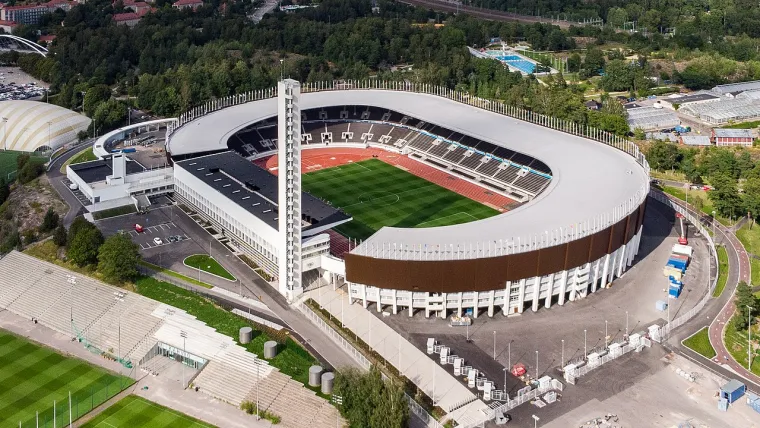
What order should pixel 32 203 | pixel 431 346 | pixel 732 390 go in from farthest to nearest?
1. pixel 32 203
2. pixel 431 346
3. pixel 732 390

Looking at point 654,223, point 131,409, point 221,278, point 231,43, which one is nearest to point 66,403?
point 131,409

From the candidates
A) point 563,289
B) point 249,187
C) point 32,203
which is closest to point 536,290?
point 563,289

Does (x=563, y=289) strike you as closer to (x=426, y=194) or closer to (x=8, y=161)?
(x=426, y=194)

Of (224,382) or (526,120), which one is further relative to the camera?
(526,120)

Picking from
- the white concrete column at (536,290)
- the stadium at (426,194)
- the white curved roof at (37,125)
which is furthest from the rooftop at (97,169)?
the white concrete column at (536,290)

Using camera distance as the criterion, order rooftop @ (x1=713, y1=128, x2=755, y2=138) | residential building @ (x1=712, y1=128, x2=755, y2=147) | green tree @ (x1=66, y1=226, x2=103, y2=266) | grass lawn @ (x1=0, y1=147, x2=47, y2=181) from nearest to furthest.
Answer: green tree @ (x1=66, y1=226, x2=103, y2=266)
grass lawn @ (x1=0, y1=147, x2=47, y2=181)
residential building @ (x1=712, y1=128, x2=755, y2=147)
rooftop @ (x1=713, y1=128, x2=755, y2=138)

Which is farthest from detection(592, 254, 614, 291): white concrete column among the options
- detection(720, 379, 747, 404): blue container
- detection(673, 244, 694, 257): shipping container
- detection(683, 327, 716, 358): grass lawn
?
detection(720, 379, 747, 404): blue container

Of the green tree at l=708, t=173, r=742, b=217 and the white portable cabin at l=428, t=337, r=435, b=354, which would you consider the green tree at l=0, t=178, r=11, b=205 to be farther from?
the green tree at l=708, t=173, r=742, b=217
